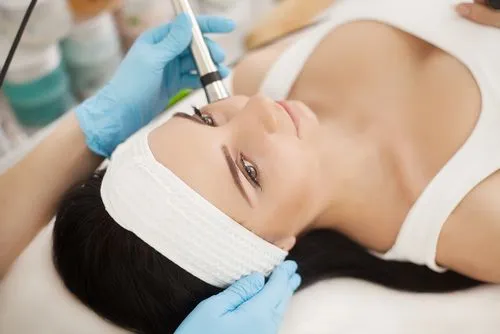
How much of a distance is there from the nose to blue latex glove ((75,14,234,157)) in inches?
9.6

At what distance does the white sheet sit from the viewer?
40.9 inches

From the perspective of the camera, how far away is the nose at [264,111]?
3.00 ft

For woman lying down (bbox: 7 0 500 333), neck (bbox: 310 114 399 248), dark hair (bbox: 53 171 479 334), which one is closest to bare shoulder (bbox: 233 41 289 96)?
woman lying down (bbox: 7 0 500 333)

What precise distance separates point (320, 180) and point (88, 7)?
0.91 meters

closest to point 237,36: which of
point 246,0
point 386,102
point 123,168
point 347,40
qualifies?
point 246,0

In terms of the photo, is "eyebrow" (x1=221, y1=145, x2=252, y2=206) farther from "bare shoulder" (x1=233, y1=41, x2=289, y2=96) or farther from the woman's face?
"bare shoulder" (x1=233, y1=41, x2=289, y2=96)

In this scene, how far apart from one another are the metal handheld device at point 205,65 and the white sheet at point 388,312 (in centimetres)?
41

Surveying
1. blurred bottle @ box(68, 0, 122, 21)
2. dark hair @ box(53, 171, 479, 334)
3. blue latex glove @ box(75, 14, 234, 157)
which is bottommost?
dark hair @ box(53, 171, 479, 334)

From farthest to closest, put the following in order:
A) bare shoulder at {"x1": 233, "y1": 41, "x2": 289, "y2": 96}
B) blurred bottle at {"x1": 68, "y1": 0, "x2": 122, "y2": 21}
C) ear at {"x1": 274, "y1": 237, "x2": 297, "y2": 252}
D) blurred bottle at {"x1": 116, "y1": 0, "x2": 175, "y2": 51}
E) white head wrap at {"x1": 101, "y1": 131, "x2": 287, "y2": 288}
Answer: blurred bottle at {"x1": 116, "y1": 0, "x2": 175, "y2": 51} → blurred bottle at {"x1": 68, "y1": 0, "x2": 122, "y2": 21} → bare shoulder at {"x1": 233, "y1": 41, "x2": 289, "y2": 96} → ear at {"x1": 274, "y1": 237, "x2": 297, "y2": 252} → white head wrap at {"x1": 101, "y1": 131, "x2": 287, "y2": 288}

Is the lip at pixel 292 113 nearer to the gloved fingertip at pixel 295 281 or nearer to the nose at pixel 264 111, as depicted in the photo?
the nose at pixel 264 111

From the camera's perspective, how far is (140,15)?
5.52 ft

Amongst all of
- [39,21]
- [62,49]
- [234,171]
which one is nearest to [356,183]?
[234,171]

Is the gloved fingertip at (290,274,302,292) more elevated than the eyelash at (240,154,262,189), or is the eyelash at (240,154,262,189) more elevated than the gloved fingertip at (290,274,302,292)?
the eyelash at (240,154,262,189)

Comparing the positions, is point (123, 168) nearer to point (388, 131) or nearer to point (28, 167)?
point (28, 167)
